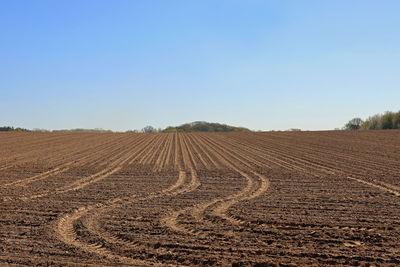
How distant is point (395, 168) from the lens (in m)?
17.1

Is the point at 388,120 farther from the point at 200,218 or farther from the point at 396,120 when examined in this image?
the point at 200,218

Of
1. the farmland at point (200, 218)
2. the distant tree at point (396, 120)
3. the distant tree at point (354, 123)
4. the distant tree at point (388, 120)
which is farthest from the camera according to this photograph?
the distant tree at point (354, 123)

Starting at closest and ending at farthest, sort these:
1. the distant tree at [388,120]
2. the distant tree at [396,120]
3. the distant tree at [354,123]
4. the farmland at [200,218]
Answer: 1. the farmland at [200,218]
2. the distant tree at [396,120]
3. the distant tree at [388,120]
4. the distant tree at [354,123]

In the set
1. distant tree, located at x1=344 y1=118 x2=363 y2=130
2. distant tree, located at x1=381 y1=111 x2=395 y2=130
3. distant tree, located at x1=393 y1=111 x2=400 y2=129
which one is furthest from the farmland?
distant tree, located at x1=344 y1=118 x2=363 y2=130

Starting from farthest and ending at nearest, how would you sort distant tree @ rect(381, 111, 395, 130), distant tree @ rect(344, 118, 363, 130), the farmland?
distant tree @ rect(344, 118, 363, 130) < distant tree @ rect(381, 111, 395, 130) < the farmland

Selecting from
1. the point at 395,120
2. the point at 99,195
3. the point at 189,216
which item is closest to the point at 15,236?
the point at 189,216

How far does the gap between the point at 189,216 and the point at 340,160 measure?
1489 cm

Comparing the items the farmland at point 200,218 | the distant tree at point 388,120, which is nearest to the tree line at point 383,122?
the distant tree at point 388,120

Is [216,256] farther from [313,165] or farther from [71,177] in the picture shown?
[313,165]

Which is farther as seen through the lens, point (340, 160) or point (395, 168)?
point (340, 160)

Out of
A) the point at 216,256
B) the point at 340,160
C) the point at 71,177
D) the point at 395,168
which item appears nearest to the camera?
the point at 216,256

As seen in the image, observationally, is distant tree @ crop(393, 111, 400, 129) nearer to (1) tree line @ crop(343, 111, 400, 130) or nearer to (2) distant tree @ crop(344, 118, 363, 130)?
(1) tree line @ crop(343, 111, 400, 130)

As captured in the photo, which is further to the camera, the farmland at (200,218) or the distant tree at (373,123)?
the distant tree at (373,123)

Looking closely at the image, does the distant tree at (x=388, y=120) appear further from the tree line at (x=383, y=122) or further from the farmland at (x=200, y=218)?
the farmland at (x=200, y=218)
